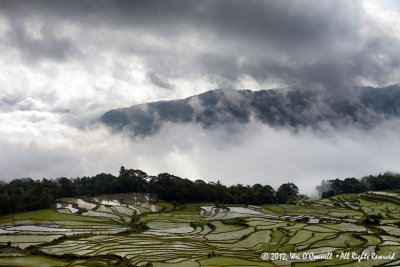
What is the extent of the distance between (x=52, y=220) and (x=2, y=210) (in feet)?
51.4

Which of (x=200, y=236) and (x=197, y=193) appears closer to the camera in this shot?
(x=200, y=236)

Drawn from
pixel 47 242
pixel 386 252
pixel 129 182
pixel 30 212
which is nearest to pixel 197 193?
pixel 129 182

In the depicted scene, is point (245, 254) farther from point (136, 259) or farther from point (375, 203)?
point (375, 203)

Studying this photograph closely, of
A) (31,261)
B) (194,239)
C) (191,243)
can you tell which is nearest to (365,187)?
(194,239)

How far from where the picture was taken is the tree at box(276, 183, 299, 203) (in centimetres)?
10344

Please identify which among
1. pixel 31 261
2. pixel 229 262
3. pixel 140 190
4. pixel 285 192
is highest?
pixel 140 190

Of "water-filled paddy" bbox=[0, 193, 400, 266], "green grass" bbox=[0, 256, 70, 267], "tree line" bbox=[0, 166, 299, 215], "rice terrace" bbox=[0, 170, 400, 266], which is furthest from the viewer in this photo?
"tree line" bbox=[0, 166, 299, 215]

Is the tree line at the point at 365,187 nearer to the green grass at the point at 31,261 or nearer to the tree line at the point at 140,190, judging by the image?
the tree line at the point at 140,190

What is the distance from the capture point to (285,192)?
114 meters

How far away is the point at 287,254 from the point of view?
29406 millimetres

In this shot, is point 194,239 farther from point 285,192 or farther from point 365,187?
point 365,187

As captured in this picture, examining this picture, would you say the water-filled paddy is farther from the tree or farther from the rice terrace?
the tree

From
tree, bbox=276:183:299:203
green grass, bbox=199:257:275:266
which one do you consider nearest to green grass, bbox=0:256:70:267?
green grass, bbox=199:257:275:266

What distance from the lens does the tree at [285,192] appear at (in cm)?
10344
